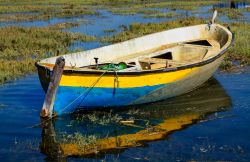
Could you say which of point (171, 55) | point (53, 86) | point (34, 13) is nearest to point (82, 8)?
point (34, 13)

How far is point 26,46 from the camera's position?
2083cm

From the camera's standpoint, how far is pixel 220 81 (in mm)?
13859

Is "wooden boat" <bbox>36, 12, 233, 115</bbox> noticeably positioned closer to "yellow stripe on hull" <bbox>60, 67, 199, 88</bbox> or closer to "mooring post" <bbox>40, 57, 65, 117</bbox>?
"yellow stripe on hull" <bbox>60, 67, 199, 88</bbox>

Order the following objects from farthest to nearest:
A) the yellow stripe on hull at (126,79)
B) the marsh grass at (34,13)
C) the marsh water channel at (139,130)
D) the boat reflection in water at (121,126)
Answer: the marsh grass at (34,13) < the yellow stripe on hull at (126,79) < the boat reflection in water at (121,126) < the marsh water channel at (139,130)

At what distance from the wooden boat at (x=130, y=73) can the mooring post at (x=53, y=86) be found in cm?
17

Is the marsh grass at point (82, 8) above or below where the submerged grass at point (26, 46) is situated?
above

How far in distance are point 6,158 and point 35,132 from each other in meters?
1.49

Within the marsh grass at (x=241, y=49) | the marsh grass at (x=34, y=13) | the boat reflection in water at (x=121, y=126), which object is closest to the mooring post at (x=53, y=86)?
the boat reflection in water at (x=121, y=126)

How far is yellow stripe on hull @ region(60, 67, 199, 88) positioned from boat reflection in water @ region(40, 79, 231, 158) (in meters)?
0.80

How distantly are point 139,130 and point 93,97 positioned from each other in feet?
5.00

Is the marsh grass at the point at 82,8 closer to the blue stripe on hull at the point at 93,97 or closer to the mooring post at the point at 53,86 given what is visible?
the blue stripe on hull at the point at 93,97

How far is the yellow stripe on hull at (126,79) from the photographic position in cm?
984

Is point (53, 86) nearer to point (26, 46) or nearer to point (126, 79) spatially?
point (126, 79)

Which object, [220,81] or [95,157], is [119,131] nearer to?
[95,157]
